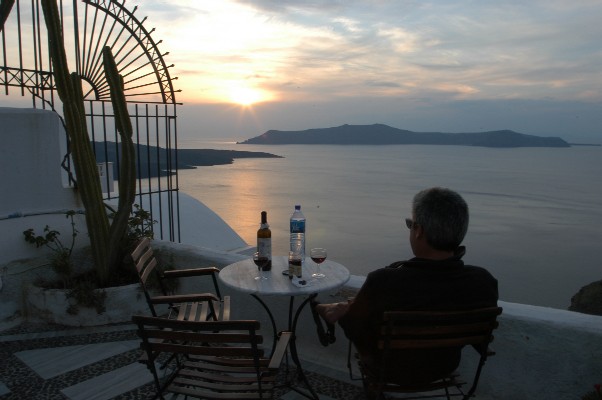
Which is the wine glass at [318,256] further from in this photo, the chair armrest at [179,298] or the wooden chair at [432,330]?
the wooden chair at [432,330]

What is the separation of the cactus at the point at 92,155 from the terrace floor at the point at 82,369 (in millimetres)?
639

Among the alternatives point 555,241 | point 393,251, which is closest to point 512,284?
point 393,251

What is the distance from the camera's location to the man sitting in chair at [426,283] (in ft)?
5.88

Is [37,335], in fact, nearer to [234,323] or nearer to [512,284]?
[234,323]

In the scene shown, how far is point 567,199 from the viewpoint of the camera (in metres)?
71.6

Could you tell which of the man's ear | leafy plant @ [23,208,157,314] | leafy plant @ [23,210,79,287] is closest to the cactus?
leafy plant @ [23,208,157,314]

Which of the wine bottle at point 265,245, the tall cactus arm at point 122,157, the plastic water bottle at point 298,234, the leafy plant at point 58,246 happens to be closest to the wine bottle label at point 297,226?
the plastic water bottle at point 298,234

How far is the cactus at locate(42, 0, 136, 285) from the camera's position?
3.89 meters

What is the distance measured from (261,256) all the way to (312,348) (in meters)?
0.85

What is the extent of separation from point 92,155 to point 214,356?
2.77 metres

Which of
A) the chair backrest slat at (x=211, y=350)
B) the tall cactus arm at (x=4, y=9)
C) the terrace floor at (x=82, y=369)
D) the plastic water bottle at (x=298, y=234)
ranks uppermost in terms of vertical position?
the tall cactus arm at (x=4, y=9)

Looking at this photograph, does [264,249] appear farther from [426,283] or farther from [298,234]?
[426,283]

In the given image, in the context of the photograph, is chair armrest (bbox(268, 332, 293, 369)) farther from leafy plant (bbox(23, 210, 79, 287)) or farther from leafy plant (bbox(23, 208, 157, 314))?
leafy plant (bbox(23, 210, 79, 287))

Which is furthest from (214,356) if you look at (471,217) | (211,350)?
(471,217)
